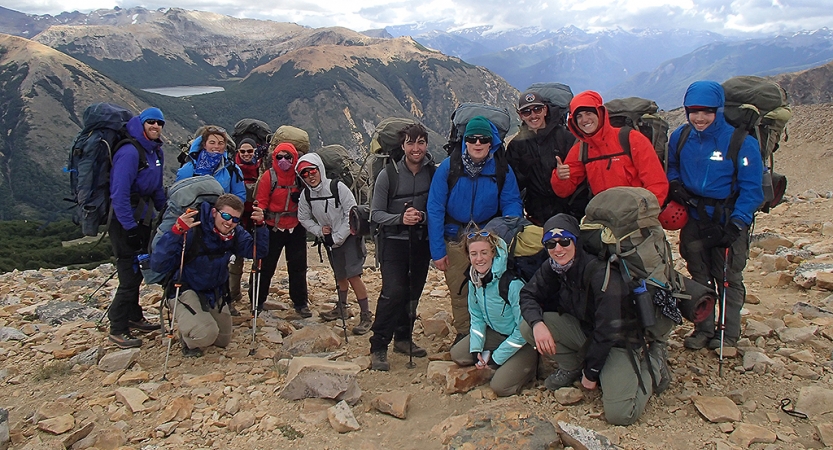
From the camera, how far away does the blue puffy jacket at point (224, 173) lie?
7.43m

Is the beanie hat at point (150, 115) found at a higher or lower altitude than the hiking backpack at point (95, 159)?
higher

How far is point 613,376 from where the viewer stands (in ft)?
16.5

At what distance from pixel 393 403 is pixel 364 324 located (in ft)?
9.01

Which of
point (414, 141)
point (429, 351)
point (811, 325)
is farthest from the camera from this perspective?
point (429, 351)

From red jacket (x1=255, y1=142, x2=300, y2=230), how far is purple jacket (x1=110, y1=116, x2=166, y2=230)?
1.35 metres

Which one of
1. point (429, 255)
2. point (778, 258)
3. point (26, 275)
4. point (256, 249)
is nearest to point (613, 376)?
point (429, 255)

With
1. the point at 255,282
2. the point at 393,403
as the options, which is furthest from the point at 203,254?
the point at 393,403

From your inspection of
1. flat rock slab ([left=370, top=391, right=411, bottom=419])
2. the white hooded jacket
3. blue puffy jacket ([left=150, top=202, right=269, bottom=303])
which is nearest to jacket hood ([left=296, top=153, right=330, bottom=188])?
the white hooded jacket

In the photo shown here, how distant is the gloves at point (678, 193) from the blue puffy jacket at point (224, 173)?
5.48 m

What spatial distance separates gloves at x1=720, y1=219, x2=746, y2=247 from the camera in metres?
5.68

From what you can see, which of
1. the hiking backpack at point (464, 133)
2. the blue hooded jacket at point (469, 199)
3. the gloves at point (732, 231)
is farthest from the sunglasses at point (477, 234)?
the gloves at point (732, 231)

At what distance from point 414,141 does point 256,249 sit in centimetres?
284

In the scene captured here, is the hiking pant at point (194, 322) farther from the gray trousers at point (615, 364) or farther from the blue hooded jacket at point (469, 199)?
the gray trousers at point (615, 364)

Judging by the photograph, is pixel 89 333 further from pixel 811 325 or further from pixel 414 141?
pixel 811 325
